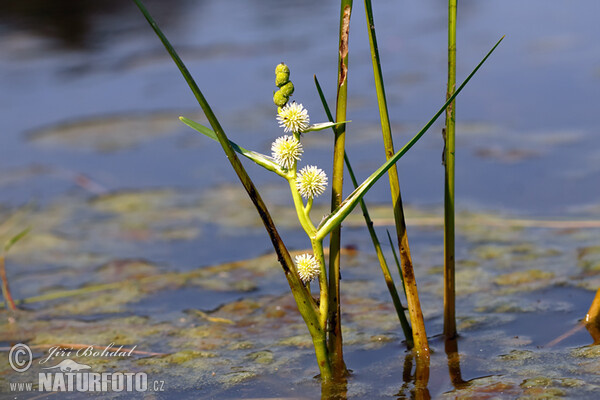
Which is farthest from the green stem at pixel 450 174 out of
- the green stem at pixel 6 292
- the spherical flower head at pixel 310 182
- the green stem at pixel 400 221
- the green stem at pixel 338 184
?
the green stem at pixel 6 292

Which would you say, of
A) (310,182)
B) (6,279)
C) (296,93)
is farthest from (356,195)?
(296,93)

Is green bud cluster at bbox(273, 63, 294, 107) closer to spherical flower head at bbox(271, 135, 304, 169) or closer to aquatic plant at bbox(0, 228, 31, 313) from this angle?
spherical flower head at bbox(271, 135, 304, 169)

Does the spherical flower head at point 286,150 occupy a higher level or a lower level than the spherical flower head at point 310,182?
higher

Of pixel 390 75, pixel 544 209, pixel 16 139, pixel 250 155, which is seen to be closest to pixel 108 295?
pixel 250 155

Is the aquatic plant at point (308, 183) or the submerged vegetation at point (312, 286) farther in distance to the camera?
the submerged vegetation at point (312, 286)

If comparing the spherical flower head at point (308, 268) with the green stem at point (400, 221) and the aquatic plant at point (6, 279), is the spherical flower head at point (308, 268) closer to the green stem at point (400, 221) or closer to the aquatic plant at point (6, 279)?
the green stem at point (400, 221)

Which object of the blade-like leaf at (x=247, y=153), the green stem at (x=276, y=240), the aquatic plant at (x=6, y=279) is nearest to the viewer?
the green stem at (x=276, y=240)

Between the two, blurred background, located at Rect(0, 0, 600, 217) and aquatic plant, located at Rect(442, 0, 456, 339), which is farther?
blurred background, located at Rect(0, 0, 600, 217)

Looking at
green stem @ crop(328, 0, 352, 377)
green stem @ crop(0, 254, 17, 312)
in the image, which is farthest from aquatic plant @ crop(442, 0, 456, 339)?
green stem @ crop(0, 254, 17, 312)

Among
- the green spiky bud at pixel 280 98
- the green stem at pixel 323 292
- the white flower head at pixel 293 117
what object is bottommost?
the green stem at pixel 323 292
